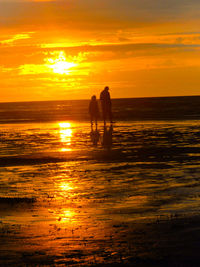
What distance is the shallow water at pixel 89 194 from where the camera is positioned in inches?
279

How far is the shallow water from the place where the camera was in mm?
7078

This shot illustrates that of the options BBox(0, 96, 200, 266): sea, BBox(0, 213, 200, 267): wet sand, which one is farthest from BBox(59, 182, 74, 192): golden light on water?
BBox(0, 213, 200, 267): wet sand

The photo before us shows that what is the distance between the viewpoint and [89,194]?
1077 cm

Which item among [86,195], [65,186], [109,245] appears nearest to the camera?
[109,245]

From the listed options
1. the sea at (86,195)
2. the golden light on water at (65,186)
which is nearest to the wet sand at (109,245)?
the sea at (86,195)

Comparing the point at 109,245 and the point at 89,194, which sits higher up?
the point at 109,245

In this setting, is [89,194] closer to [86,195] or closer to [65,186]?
[86,195]

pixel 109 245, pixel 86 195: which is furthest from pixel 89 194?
pixel 109 245

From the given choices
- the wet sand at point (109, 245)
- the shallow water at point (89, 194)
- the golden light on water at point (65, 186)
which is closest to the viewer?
the wet sand at point (109, 245)

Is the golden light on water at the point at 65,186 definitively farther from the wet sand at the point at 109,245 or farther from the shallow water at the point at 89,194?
the wet sand at the point at 109,245

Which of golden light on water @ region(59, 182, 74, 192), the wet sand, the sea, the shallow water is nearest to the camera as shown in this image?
the wet sand

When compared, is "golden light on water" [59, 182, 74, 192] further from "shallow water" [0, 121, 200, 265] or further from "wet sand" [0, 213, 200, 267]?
"wet sand" [0, 213, 200, 267]

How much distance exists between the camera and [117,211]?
894 cm

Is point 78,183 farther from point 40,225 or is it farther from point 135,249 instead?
point 135,249
